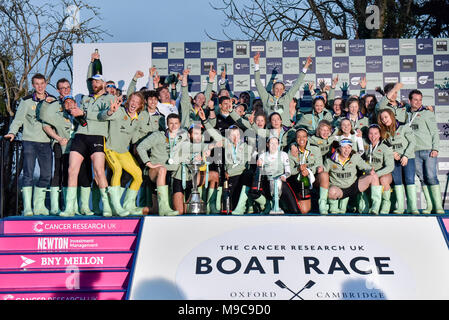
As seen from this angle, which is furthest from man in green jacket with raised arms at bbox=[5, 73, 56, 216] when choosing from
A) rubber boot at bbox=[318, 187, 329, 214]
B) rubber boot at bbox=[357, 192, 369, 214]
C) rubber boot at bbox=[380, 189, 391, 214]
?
rubber boot at bbox=[380, 189, 391, 214]

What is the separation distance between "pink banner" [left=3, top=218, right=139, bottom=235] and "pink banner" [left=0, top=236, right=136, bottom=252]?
147 millimetres

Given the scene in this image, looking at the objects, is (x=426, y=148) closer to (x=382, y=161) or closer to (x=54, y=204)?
(x=382, y=161)

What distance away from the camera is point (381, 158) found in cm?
640

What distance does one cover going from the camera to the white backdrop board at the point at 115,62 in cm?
834

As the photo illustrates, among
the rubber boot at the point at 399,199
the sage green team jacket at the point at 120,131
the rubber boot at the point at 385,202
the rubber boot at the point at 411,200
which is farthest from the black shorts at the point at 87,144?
the rubber boot at the point at 411,200

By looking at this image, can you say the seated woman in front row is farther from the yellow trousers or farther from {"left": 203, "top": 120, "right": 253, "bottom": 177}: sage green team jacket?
the yellow trousers

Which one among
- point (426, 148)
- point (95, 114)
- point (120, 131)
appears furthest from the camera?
point (426, 148)

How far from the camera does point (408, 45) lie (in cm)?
838

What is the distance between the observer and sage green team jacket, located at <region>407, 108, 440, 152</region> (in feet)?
21.9

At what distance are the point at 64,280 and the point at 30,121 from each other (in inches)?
92.4

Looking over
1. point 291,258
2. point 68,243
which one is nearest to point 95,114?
point 68,243
